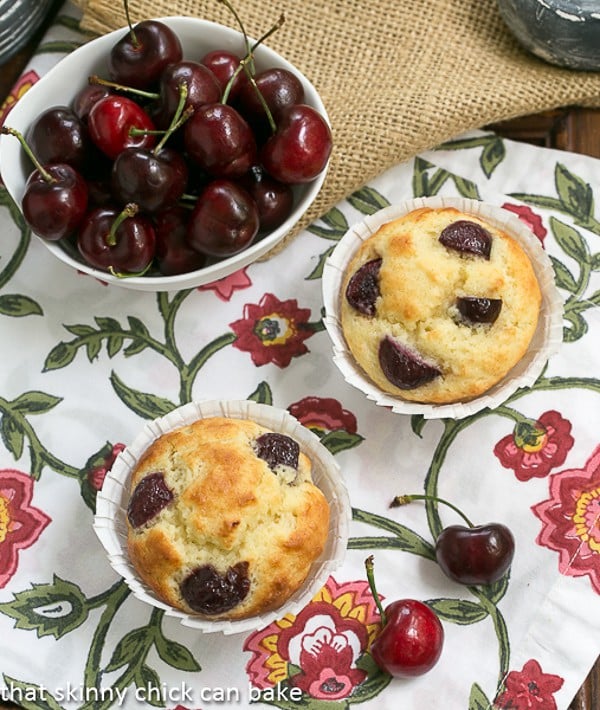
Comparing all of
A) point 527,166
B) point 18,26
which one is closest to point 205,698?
point 527,166

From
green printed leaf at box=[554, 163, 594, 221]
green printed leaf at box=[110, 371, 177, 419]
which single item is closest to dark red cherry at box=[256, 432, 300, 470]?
green printed leaf at box=[110, 371, 177, 419]

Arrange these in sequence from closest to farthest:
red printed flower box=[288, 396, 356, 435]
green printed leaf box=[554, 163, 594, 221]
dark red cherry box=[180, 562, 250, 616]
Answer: dark red cherry box=[180, 562, 250, 616]
red printed flower box=[288, 396, 356, 435]
green printed leaf box=[554, 163, 594, 221]

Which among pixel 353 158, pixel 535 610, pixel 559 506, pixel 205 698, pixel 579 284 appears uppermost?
pixel 353 158

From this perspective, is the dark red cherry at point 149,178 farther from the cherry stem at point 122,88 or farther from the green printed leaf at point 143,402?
the green printed leaf at point 143,402

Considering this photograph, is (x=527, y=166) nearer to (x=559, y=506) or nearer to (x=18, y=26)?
(x=559, y=506)

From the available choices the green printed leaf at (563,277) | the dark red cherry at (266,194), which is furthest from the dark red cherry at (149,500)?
the green printed leaf at (563,277)

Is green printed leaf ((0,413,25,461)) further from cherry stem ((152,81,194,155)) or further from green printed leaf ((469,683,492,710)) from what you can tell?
green printed leaf ((469,683,492,710))
